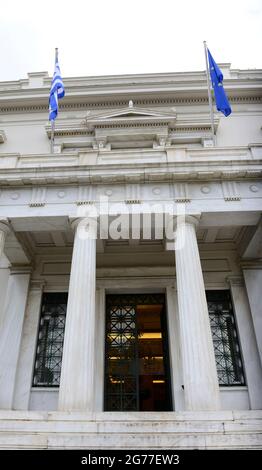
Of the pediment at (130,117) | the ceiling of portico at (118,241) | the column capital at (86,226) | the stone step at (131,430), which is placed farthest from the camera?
the pediment at (130,117)

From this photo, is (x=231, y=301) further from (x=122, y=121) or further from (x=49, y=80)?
(x=49, y=80)

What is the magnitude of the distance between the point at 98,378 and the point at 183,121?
1156 centimetres

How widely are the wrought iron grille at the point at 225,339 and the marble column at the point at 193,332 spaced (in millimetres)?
3815

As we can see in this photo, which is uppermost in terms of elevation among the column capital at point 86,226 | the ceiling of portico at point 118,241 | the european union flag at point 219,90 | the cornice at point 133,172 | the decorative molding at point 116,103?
the decorative molding at point 116,103

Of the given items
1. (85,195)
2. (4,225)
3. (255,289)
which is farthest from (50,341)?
(255,289)

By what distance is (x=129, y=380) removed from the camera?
13516mm

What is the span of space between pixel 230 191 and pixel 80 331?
603 centimetres

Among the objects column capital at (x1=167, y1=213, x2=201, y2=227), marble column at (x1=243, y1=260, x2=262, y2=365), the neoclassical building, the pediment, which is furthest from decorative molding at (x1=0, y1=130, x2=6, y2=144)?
marble column at (x1=243, y1=260, x2=262, y2=365)

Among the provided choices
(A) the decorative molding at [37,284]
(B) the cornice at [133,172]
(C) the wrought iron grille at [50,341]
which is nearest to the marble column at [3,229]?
(B) the cornice at [133,172]

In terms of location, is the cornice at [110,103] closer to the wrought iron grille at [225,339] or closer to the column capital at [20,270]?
the column capital at [20,270]

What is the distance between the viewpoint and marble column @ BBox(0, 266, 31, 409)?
12.7 m

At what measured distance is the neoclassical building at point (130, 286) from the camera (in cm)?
984

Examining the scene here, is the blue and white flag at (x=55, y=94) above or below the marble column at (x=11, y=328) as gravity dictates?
above

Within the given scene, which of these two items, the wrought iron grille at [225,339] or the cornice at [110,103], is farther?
the cornice at [110,103]
